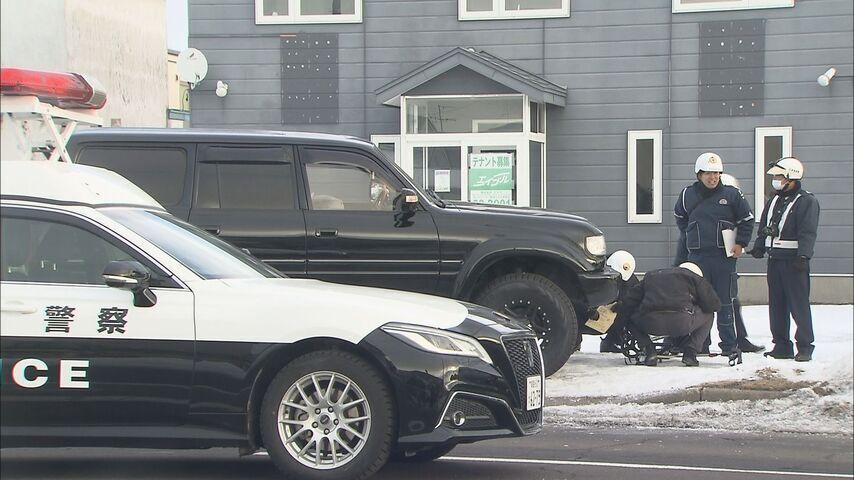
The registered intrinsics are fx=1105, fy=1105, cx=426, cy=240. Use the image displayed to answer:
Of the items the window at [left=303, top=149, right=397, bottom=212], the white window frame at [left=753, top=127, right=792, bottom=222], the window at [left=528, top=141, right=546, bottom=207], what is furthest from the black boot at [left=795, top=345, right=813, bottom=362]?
the window at [left=528, top=141, right=546, bottom=207]

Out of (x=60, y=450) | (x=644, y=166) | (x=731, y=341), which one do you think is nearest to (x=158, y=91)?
(x=644, y=166)

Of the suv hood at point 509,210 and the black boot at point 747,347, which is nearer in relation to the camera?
the suv hood at point 509,210

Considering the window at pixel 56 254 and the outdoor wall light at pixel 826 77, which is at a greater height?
the outdoor wall light at pixel 826 77

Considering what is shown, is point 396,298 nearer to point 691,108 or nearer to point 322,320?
point 322,320

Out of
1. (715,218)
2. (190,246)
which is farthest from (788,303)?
(190,246)

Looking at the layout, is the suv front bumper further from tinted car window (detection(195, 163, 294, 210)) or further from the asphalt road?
tinted car window (detection(195, 163, 294, 210))

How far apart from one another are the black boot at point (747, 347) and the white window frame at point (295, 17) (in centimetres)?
802

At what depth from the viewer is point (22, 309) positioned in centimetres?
520

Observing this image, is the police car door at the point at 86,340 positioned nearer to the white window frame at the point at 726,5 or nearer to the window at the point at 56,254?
the window at the point at 56,254

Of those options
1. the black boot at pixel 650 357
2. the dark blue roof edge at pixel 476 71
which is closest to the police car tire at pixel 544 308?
the black boot at pixel 650 357

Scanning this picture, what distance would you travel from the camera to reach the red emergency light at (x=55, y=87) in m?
4.21

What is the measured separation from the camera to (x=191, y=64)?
639 inches

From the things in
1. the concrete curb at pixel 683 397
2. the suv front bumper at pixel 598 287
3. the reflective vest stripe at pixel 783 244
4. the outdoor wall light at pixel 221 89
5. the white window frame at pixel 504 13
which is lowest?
the concrete curb at pixel 683 397

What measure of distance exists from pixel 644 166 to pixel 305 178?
7778 millimetres
